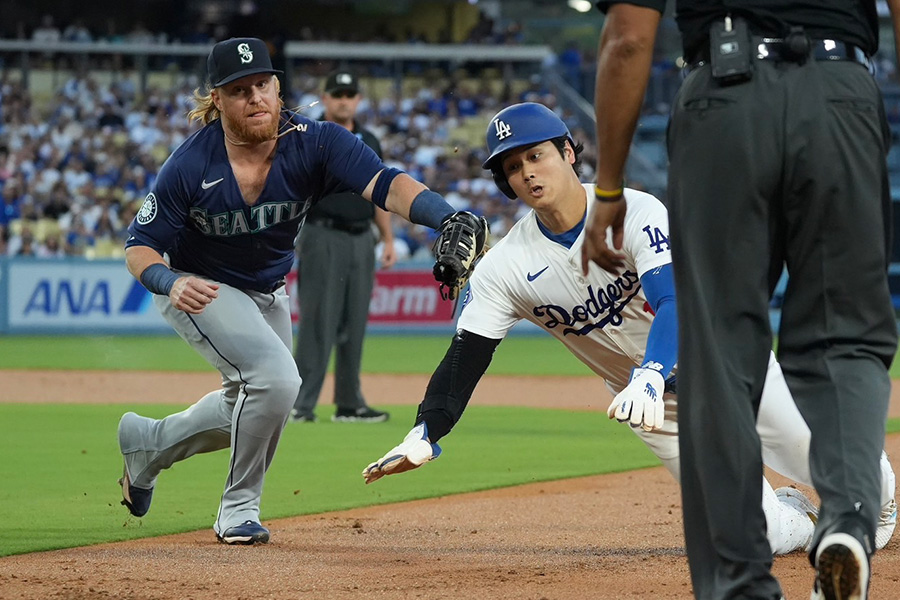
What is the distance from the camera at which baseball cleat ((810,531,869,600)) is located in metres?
2.72

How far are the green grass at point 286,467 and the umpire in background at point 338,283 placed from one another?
319mm

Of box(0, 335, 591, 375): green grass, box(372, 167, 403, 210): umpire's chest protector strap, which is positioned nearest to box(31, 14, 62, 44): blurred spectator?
box(0, 335, 591, 375): green grass

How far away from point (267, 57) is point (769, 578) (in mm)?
3275

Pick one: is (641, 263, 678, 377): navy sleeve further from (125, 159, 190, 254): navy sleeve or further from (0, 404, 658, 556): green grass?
(0, 404, 658, 556): green grass

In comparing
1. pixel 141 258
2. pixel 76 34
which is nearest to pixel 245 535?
pixel 141 258

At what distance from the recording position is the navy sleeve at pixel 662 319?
413 cm

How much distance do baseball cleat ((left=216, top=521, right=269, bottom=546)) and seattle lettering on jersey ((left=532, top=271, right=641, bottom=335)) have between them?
145cm

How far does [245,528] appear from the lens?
5.29 metres

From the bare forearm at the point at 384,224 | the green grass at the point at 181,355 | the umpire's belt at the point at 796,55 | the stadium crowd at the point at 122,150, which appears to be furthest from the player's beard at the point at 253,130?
the stadium crowd at the point at 122,150

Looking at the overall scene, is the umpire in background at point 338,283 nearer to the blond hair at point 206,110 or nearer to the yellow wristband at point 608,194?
the blond hair at point 206,110

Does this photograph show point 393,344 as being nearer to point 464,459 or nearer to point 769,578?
point 464,459

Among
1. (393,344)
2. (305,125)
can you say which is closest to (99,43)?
(393,344)

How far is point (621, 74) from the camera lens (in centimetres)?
288

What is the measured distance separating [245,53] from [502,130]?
1.21 meters
